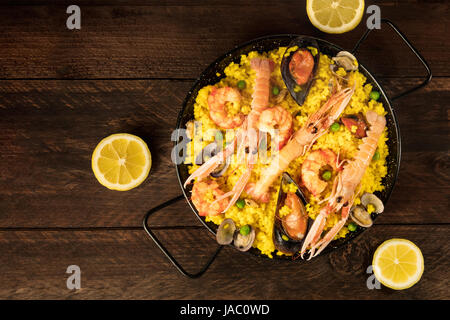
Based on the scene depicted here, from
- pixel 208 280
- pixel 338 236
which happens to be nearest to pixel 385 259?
pixel 338 236

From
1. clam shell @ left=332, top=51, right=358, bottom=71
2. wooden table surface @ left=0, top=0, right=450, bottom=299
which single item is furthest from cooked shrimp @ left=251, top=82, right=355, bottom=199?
wooden table surface @ left=0, top=0, right=450, bottom=299

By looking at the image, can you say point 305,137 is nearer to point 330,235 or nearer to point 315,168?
point 315,168

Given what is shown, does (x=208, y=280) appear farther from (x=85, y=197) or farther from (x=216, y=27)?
(x=216, y=27)

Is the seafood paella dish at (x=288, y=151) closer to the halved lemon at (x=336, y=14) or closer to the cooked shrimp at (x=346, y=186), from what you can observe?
the cooked shrimp at (x=346, y=186)
